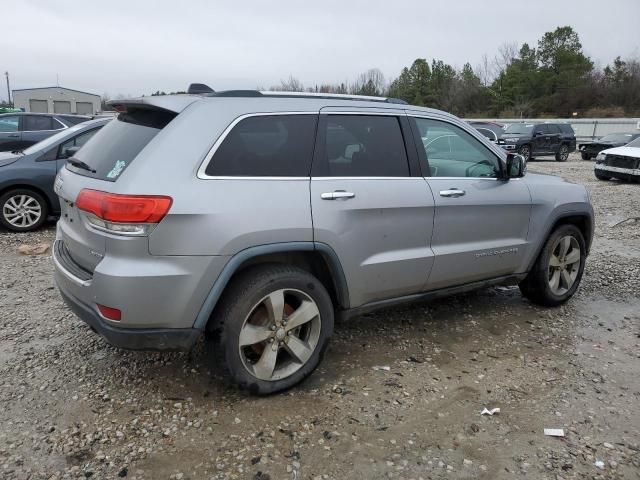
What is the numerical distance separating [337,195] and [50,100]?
52.3 m

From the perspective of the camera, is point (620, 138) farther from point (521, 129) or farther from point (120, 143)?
point (120, 143)

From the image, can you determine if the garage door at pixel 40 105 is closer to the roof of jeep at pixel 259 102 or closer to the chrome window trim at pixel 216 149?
the roof of jeep at pixel 259 102

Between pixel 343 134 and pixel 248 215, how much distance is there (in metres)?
0.97

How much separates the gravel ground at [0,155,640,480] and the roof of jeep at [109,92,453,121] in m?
1.75

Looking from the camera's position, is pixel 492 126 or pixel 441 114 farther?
pixel 492 126

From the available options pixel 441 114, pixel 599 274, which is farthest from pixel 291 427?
pixel 599 274

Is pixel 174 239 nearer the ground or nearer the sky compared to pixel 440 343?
nearer the sky

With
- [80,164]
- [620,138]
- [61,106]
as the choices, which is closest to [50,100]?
[61,106]

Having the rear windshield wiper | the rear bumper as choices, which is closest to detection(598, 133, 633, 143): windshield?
the rear windshield wiper

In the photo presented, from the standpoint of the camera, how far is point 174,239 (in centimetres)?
278

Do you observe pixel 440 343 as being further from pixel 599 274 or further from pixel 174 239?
pixel 599 274

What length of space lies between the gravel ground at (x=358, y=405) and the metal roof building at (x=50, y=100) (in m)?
49.0

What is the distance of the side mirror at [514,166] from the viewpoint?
4.33 m

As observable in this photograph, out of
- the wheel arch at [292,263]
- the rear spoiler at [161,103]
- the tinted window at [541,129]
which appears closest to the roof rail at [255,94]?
the rear spoiler at [161,103]
